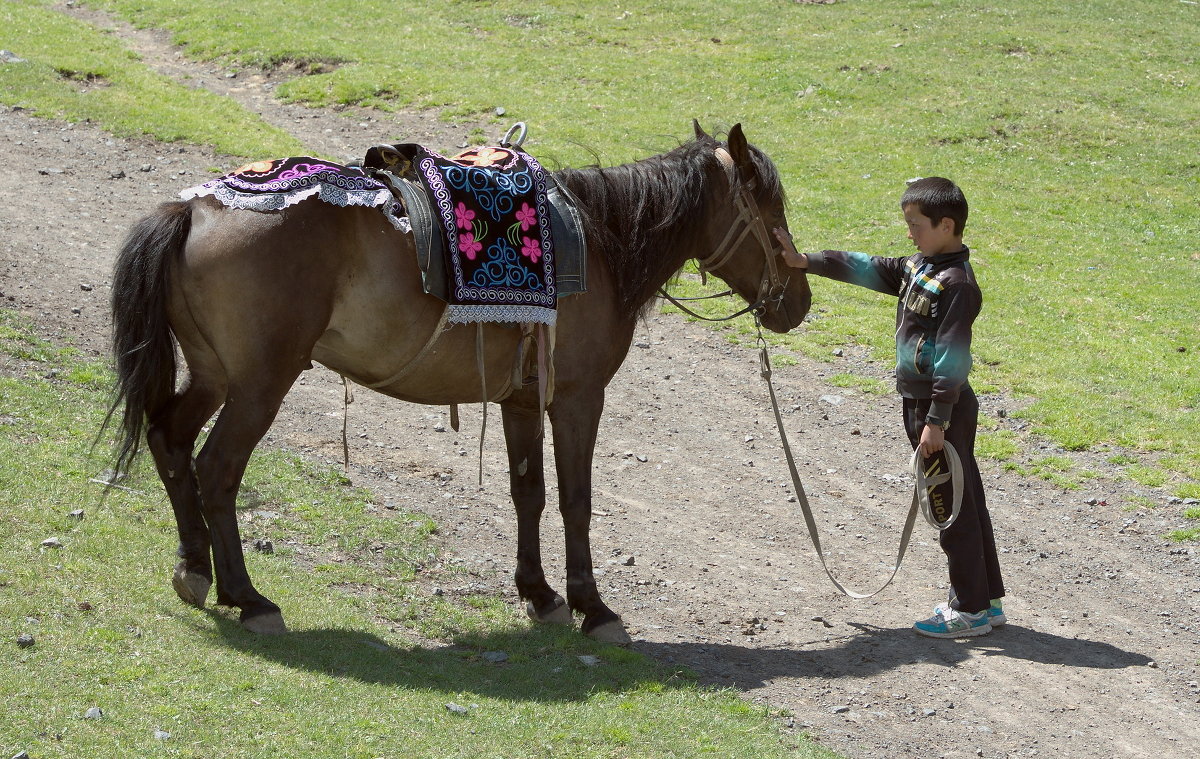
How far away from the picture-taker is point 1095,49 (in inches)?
781

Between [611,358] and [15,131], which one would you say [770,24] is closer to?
[15,131]

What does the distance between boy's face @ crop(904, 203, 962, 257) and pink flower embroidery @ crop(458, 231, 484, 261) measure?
2.06 meters

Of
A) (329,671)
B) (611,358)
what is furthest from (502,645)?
(611,358)

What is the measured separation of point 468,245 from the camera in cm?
529

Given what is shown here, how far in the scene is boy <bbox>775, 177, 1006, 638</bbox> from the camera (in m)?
5.50

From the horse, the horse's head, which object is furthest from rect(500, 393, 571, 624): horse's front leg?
the horse's head

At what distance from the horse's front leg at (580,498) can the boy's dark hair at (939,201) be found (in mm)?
1798

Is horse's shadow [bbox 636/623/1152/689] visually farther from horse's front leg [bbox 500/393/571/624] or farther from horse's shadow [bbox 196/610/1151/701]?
horse's front leg [bbox 500/393/571/624]

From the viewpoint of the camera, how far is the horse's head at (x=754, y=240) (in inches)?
232

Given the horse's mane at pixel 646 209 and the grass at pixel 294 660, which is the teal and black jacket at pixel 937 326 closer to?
the horse's mane at pixel 646 209

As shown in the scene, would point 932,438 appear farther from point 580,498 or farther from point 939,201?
point 580,498

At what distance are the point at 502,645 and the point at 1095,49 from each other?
18.2 metres

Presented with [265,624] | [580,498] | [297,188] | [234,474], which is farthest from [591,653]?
[297,188]

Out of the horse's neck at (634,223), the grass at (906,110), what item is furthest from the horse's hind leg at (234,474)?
the grass at (906,110)
